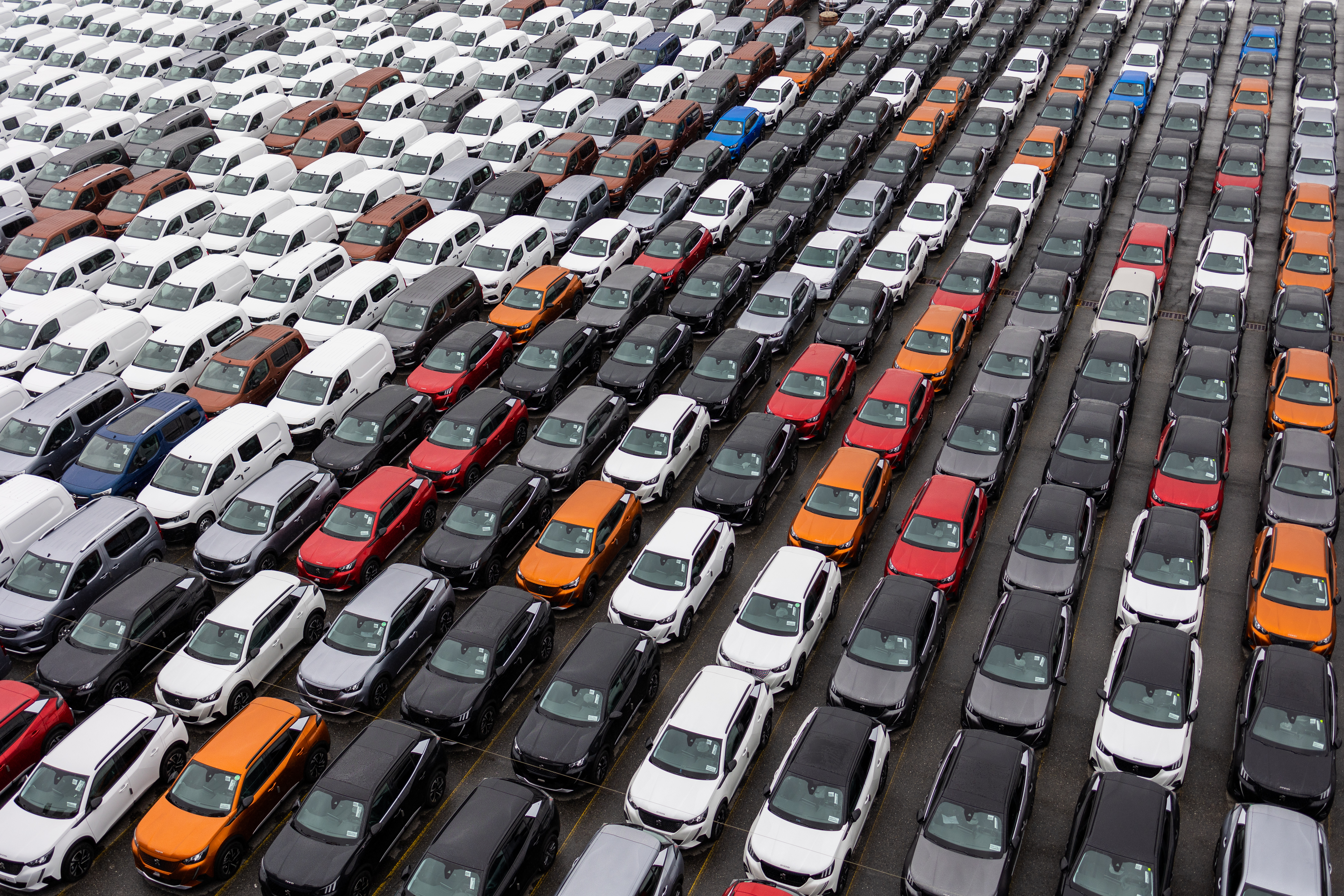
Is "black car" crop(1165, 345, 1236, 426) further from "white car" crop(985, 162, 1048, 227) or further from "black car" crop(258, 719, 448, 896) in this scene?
"black car" crop(258, 719, 448, 896)

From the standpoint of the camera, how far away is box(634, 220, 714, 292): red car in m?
31.3

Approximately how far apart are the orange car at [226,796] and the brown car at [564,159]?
22.6m

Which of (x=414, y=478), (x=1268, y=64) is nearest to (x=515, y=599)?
(x=414, y=478)

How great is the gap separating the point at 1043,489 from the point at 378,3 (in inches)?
1824

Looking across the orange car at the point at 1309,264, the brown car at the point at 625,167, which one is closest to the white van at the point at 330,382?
the brown car at the point at 625,167

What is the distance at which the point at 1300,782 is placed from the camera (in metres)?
16.2

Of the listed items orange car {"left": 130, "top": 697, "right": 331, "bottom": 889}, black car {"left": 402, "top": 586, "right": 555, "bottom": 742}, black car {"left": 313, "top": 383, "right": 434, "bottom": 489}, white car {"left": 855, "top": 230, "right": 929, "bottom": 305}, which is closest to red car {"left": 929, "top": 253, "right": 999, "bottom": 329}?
white car {"left": 855, "top": 230, "right": 929, "bottom": 305}

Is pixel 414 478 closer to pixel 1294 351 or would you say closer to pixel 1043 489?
pixel 1043 489

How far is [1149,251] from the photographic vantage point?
99.3ft

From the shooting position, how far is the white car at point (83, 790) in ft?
54.1

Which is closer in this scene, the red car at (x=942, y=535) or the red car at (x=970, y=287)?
the red car at (x=942, y=535)

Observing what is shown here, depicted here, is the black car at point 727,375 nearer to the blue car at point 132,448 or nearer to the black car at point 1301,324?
the blue car at point 132,448

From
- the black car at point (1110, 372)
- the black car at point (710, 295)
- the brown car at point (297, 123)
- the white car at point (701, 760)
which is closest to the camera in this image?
the white car at point (701, 760)

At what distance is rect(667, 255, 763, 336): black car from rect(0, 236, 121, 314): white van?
17.0m
